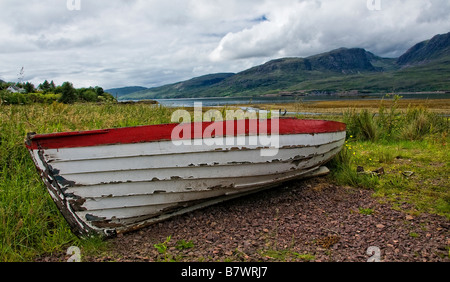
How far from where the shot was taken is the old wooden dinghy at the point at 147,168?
3229 millimetres

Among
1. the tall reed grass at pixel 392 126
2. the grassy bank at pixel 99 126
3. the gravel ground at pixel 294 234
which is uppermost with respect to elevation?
the tall reed grass at pixel 392 126

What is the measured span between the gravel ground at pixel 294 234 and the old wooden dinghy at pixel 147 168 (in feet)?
0.92

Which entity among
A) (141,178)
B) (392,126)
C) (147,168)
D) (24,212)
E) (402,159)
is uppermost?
(392,126)

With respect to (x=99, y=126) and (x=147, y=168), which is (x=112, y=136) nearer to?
(x=147, y=168)

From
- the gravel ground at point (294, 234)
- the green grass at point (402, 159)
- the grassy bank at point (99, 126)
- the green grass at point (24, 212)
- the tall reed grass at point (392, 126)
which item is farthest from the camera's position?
the tall reed grass at point (392, 126)

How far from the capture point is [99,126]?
6.93 m

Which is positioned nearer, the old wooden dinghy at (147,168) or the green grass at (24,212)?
the old wooden dinghy at (147,168)

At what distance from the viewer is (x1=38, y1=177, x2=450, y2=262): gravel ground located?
3.07m

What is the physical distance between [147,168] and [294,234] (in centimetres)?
189

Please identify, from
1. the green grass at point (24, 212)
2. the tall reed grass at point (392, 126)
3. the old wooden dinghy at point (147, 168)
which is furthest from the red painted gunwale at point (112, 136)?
the tall reed grass at point (392, 126)

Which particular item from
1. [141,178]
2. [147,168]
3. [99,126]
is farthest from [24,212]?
[99,126]

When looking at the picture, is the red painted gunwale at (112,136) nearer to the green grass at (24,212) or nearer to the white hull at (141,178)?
the white hull at (141,178)

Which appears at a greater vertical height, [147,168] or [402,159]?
[147,168]

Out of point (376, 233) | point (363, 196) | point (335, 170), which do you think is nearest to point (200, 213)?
point (376, 233)
